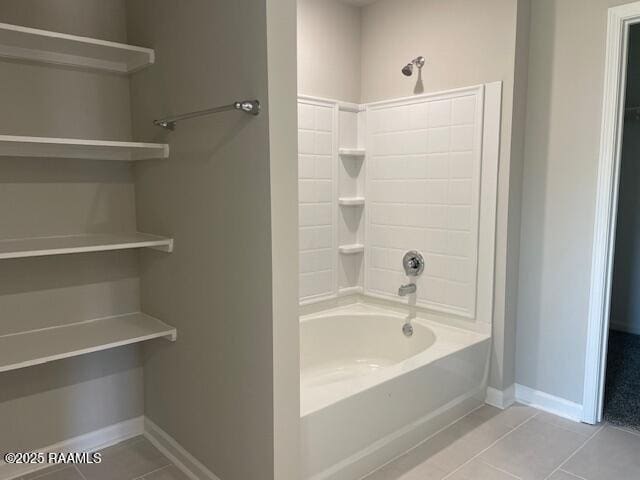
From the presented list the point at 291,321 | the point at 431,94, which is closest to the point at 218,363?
the point at 291,321

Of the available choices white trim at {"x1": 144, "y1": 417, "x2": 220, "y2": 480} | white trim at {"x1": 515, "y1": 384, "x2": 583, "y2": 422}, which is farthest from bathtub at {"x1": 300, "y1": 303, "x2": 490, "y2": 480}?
white trim at {"x1": 144, "y1": 417, "x2": 220, "y2": 480}

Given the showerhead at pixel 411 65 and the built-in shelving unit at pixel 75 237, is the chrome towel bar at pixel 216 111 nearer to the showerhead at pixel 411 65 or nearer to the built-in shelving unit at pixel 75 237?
the built-in shelving unit at pixel 75 237

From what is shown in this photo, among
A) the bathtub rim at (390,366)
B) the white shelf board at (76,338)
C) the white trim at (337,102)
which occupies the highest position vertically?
the white trim at (337,102)

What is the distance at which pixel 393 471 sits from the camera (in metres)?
2.17

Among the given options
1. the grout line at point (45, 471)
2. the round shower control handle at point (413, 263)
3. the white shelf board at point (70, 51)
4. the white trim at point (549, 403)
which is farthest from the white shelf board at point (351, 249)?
the grout line at point (45, 471)

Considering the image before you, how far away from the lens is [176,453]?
7.38 feet

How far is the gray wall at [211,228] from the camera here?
1.68 metres

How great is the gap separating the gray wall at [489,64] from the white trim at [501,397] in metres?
0.04

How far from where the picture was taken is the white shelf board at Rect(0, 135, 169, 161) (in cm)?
185

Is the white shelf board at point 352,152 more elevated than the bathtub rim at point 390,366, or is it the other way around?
the white shelf board at point 352,152

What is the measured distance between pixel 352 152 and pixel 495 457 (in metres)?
1.90

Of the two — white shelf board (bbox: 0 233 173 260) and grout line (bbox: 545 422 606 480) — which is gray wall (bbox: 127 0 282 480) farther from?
grout line (bbox: 545 422 606 480)

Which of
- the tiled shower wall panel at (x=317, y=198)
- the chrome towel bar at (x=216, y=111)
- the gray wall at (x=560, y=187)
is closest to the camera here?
the chrome towel bar at (x=216, y=111)

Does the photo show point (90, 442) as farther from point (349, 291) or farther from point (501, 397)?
point (501, 397)
